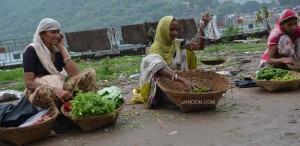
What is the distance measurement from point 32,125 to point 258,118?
2566 mm

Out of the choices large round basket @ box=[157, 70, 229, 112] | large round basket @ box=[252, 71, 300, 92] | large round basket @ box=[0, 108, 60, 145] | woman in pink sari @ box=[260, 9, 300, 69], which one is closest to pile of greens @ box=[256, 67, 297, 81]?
large round basket @ box=[252, 71, 300, 92]

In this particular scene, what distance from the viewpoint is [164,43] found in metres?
5.75

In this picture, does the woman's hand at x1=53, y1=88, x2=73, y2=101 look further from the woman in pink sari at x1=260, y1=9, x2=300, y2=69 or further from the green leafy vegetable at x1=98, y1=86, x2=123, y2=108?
the woman in pink sari at x1=260, y1=9, x2=300, y2=69

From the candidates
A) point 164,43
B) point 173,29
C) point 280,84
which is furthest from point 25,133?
point 280,84

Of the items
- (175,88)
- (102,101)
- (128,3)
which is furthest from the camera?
(128,3)

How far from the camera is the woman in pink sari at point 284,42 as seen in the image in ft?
20.2

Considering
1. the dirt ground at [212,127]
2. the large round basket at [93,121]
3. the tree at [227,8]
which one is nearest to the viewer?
the dirt ground at [212,127]

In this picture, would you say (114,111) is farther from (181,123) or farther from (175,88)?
(175,88)

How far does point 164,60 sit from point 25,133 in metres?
2.32

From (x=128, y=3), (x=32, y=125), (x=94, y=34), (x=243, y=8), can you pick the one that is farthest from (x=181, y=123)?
(x=243, y=8)

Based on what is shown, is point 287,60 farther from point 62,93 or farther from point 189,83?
point 62,93

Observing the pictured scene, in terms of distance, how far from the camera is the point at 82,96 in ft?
14.6

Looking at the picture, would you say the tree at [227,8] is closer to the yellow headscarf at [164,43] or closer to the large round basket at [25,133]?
the yellow headscarf at [164,43]

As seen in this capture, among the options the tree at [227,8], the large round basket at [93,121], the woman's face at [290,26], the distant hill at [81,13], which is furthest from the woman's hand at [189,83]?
the tree at [227,8]
